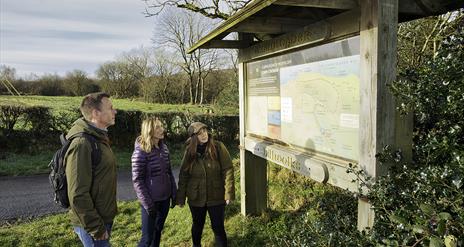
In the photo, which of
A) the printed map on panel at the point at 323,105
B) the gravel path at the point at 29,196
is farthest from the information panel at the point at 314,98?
the gravel path at the point at 29,196

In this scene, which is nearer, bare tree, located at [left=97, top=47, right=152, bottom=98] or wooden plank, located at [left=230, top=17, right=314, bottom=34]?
wooden plank, located at [left=230, top=17, right=314, bottom=34]

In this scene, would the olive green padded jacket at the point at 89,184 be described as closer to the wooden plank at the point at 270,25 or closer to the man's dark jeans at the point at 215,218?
the man's dark jeans at the point at 215,218

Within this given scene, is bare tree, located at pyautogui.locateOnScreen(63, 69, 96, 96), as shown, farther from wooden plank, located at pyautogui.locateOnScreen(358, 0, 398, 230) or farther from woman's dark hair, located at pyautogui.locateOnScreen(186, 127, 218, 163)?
wooden plank, located at pyautogui.locateOnScreen(358, 0, 398, 230)

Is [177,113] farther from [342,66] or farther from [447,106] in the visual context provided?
[447,106]

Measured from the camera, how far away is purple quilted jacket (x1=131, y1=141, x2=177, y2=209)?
4152 mm

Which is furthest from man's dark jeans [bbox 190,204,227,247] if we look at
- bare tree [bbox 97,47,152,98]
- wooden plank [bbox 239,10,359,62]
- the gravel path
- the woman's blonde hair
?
bare tree [bbox 97,47,152,98]

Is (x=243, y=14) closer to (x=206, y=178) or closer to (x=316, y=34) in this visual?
(x=316, y=34)

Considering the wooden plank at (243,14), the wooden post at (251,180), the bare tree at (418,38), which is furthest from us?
the bare tree at (418,38)

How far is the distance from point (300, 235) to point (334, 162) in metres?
0.76

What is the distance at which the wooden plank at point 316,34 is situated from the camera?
2947mm

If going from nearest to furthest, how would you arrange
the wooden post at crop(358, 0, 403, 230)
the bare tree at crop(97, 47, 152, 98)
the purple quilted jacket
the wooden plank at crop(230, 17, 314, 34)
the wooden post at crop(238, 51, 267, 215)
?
the wooden post at crop(358, 0, 403, 230), the wooden plank at crop(230, 17, 314, 34), the purple quilted jacket, the wooden post at crop(238, 51, 267, 215), the bare tree at crop(97, 47, 152, 98)

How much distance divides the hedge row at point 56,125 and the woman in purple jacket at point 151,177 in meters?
7.72

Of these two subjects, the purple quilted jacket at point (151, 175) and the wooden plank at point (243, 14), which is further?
the purple quilted jacket at point (151, 175)

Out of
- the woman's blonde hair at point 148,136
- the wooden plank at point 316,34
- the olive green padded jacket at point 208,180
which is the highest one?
the wooden plank at point 316,34
